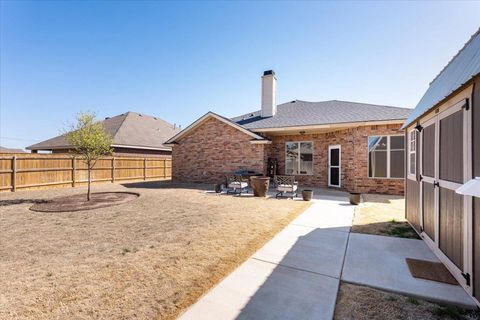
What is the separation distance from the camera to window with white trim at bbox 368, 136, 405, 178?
1113 centimetres

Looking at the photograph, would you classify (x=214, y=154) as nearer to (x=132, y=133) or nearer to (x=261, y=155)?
(x=261, y=155)

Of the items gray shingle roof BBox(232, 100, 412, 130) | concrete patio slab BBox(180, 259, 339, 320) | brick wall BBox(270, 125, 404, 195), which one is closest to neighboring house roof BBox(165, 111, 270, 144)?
gray shingle roof BBox(232, 100, 412, 130)

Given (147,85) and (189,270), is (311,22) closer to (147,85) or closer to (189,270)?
(189,270)

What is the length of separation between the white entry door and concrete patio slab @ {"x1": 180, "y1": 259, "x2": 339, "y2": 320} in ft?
35.9

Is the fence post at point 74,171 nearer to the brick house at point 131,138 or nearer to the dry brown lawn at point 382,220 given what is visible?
the brick house at point 131,138

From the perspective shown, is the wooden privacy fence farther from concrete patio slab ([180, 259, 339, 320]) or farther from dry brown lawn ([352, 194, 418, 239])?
dry brown lawn ([352, 194, 418, 239])

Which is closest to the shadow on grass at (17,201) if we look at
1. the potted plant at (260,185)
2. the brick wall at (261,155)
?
the brick wall at (261,155)

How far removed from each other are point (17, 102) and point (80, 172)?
14171mm

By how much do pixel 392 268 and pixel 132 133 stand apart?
24580mm


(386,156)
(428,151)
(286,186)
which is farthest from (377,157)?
(428,151)

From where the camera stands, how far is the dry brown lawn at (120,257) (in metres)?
2.60

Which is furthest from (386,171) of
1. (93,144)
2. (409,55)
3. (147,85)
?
(147,85)

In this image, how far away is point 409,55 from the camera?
9.22 meters

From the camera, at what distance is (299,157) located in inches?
578
